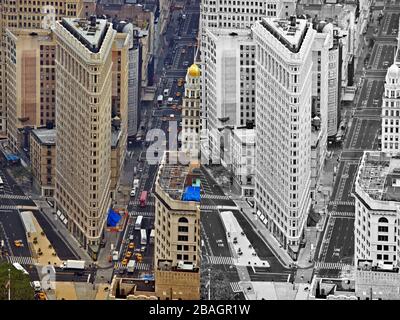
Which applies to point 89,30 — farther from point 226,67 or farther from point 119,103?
point 226,67

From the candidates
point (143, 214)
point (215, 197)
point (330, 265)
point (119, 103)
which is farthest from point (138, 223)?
point (119, 103)

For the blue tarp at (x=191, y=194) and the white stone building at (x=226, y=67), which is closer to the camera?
the blue tarp at (x=191, y=194)

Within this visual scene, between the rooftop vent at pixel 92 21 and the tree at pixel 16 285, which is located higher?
the rooftop vent at pixel 92 21

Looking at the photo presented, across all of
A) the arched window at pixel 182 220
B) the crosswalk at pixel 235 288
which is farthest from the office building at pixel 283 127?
the arched window at pixel 182 220

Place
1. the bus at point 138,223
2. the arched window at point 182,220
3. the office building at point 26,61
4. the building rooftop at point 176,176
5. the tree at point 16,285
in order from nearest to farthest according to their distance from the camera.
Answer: the tree at point 16,285
the arched window at point 182,220
the building rooftop at point 176,176
the bus at point 138,223
the office building at point 26,61

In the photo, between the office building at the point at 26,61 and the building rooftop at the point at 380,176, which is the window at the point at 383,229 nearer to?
the building rooftop at the point at 380,176

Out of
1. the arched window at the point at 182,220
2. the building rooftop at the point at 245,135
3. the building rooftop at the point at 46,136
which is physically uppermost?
the arched window at the point at 182,220
